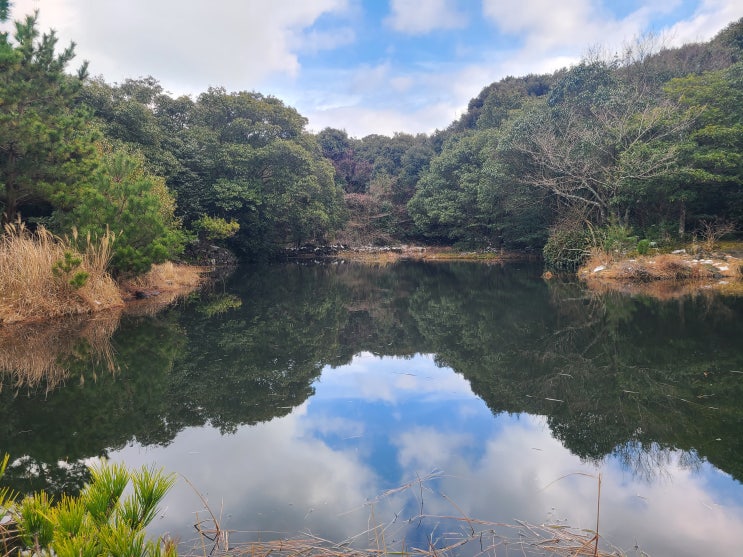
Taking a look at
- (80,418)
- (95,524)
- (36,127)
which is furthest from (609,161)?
(95,524)

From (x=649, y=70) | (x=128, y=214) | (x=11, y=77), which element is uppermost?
(x=649, y=70)

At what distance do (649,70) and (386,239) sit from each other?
54.3ft

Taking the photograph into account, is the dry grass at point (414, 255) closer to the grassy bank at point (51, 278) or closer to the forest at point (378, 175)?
the forest at point (378, 175)

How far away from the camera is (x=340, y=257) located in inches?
1083

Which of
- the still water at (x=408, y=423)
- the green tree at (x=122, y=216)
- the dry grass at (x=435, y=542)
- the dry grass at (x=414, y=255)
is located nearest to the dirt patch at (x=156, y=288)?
the green tree at (x=122, y=216)

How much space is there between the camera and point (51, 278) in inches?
320

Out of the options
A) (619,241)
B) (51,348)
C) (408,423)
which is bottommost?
(408,423)

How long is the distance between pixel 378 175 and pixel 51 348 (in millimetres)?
27935

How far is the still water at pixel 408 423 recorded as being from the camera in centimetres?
258

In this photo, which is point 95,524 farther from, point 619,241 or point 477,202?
point 477,202

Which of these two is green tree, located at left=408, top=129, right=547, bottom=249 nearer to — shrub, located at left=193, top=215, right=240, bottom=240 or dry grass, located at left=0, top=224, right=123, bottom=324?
shrub, located at left=193, top=215, right=240, bottom=240

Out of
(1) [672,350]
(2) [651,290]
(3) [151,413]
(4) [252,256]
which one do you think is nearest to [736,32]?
(2) [651,290]

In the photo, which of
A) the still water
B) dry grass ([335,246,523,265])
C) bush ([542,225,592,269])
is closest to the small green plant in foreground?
the still water

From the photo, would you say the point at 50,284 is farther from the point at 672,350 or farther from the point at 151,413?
the point at 672,350
